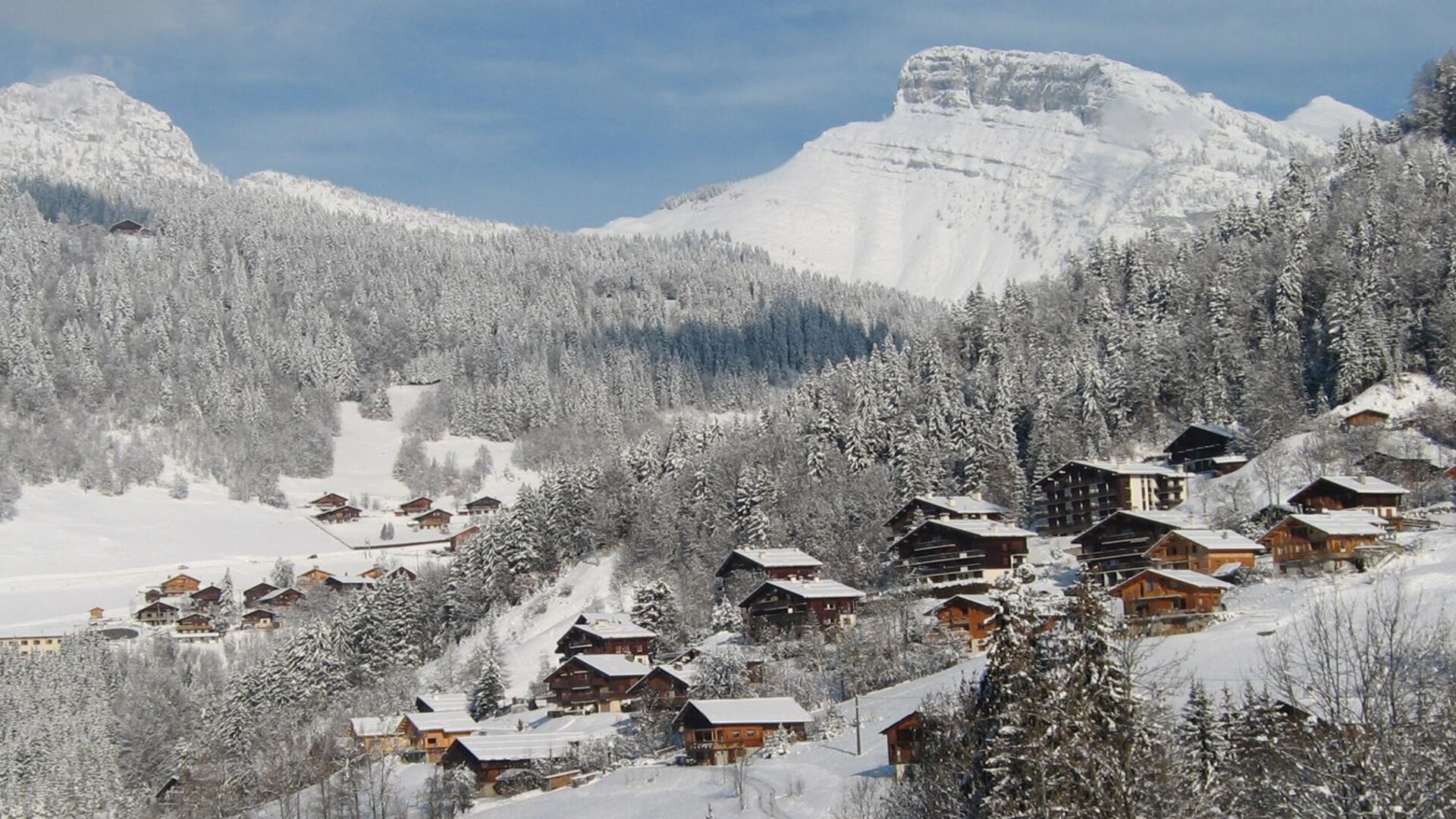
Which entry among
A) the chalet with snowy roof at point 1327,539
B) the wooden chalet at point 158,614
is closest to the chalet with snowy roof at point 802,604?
the chalet with snowy roof at point 1327,539

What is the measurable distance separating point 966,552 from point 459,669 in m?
31.6

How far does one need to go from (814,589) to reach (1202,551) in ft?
65.4

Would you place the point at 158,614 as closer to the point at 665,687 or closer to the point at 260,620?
the point at 260,620

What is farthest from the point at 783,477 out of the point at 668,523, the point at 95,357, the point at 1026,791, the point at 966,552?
the point at 95,357

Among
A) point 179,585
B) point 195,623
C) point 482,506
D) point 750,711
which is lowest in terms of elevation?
point 195,623

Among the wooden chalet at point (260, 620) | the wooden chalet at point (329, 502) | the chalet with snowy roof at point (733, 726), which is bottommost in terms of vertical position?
the wooden chalet at point (260, 620)

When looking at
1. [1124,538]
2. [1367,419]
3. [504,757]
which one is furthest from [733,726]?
[1367,419]

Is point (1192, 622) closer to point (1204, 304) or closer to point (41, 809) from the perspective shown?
point (1204, 304)

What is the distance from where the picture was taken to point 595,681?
83062 mm

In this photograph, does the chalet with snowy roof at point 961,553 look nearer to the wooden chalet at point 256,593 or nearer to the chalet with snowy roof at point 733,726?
the chalet with snowy roof at point 733,726

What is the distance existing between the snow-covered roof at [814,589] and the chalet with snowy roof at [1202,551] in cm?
1594

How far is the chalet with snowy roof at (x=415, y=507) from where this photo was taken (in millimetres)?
174500

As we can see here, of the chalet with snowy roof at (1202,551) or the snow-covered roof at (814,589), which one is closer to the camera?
the chalet with snowy roof at (1202,551)

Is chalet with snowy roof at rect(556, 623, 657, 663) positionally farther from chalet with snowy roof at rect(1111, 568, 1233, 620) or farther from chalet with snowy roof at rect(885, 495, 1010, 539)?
chalet with snowy roof at rect(1111, 568, 1233, 620)
